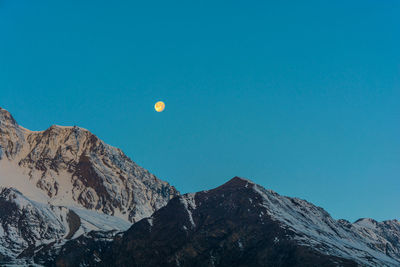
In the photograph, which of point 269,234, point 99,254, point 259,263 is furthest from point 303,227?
point 99,254

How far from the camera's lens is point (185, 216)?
190m

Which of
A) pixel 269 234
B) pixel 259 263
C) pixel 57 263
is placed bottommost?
pixel 57 263

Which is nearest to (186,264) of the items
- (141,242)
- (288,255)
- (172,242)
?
(172,242)

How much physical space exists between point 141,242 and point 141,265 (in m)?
12.4

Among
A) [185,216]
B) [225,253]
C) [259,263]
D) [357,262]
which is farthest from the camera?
[185,216]

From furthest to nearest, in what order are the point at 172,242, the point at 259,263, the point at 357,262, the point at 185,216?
the point at 185,216, the point at 172,242, the point at 259,263, the point at 357,262

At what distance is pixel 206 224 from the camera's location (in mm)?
180875

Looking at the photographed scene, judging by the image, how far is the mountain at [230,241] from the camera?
151500 millimetres

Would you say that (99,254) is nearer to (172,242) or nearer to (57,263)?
(57,263)

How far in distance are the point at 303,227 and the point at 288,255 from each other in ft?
99.6

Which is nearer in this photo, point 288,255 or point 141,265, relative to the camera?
point 288,255

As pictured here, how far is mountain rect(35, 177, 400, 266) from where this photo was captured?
15150cm

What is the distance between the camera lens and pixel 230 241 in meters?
167

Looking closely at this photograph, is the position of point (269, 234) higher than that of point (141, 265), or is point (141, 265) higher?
point (269, 234)
